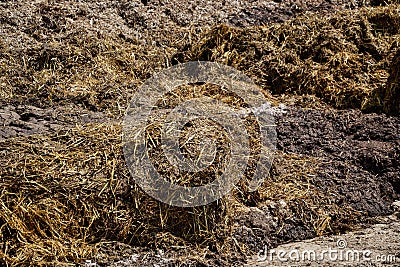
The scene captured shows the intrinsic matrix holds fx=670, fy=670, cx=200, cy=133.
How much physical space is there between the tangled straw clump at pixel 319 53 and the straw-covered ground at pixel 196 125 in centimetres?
2

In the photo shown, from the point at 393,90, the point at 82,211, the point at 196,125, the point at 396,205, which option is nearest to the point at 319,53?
the point at 393,90

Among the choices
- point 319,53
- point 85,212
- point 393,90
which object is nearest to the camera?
point 85,212

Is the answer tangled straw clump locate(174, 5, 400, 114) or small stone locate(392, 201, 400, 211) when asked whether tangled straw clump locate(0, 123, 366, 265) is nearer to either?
small stone locate(392, 201, 400, 211)

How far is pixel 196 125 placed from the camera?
5.02 metres

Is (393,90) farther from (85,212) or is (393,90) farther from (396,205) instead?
(85,212)

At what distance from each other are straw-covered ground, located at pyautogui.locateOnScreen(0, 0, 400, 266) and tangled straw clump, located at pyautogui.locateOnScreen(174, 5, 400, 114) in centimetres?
2

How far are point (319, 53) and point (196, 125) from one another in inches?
113

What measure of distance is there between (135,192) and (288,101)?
268cm

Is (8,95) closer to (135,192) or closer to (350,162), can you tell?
(135,192)

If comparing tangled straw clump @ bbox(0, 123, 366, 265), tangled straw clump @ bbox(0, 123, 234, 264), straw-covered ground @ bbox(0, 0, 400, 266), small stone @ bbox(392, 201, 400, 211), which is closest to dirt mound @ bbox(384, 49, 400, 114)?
straw-covered ground @ bbox(0, 0, 400, 266)

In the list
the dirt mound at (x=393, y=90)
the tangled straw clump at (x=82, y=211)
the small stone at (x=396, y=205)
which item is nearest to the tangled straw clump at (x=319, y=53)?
the dirt mound at (x=393, y=90)

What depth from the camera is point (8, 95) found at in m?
6.87

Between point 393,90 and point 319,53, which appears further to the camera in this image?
point 319,53

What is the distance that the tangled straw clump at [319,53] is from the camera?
23.2ft
